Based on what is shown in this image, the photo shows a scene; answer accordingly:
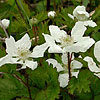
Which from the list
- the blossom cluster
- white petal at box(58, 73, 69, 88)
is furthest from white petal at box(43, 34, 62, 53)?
white petal at box(58, 73, 69, 88)

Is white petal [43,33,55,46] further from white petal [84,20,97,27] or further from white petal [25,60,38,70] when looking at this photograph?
white petal [84,20,97,27]

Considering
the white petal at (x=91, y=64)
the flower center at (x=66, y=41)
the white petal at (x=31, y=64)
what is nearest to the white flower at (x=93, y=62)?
the white petal at (x=91, y=64)

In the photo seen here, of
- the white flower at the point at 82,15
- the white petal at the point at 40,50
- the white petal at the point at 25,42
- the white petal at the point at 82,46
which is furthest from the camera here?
the white flower at the point at 82,15

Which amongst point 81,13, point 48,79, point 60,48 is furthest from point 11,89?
point 81,13

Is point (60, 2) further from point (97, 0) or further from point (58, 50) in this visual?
point (58, 50)

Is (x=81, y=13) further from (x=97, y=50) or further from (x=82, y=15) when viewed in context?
(x=97, y=50)

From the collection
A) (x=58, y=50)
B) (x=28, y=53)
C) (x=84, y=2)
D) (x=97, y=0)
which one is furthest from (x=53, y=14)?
(x=58, y=50)

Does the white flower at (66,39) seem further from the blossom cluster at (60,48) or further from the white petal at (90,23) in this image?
the white petal at (90,23)
